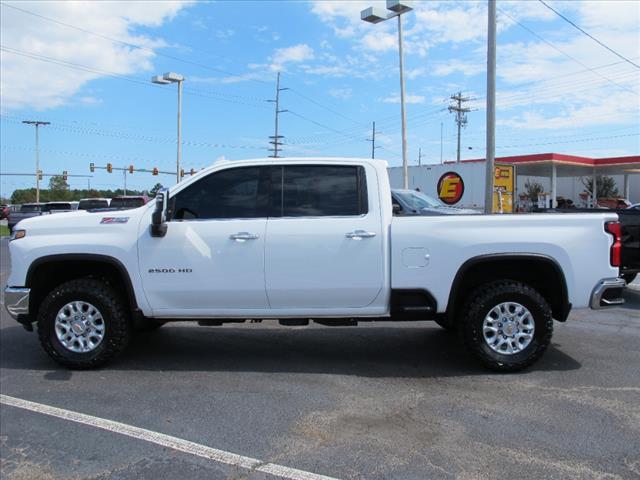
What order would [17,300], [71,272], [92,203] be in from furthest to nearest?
[92,203], [71,272], [17,300]

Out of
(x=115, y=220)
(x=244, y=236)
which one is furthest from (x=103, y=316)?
(x=244, y=236)

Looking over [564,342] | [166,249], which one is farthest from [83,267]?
[564,342]

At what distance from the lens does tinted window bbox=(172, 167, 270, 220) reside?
5.40 m

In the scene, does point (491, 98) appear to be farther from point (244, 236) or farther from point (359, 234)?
point (244, 236)

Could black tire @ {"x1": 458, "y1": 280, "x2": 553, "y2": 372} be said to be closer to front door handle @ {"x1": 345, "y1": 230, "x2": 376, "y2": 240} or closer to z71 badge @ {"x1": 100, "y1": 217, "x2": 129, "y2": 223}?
front door handle @ {"x1": 345, "y1": 230, "x2": 376, "y2": 240}

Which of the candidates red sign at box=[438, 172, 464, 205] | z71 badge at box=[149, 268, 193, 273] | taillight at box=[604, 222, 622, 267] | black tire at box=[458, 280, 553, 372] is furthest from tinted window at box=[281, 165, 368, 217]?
red sign at box=[438, 172, 464, 205]

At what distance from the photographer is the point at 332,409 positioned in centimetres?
450

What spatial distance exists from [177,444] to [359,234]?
Result: 2.36 m

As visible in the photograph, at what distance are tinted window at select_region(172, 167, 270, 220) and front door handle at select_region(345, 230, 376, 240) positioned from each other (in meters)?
0.84

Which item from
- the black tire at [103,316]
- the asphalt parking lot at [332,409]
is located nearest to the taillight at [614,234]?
the asphalt parking lot at [332,409]

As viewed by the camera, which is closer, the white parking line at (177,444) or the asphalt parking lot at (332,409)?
the white parking line at (177,444)

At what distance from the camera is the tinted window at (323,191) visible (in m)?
5.36

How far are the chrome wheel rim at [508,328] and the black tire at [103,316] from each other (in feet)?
11.4

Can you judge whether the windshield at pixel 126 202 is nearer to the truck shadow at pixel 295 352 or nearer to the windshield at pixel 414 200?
the windshield at pixel 414 200
